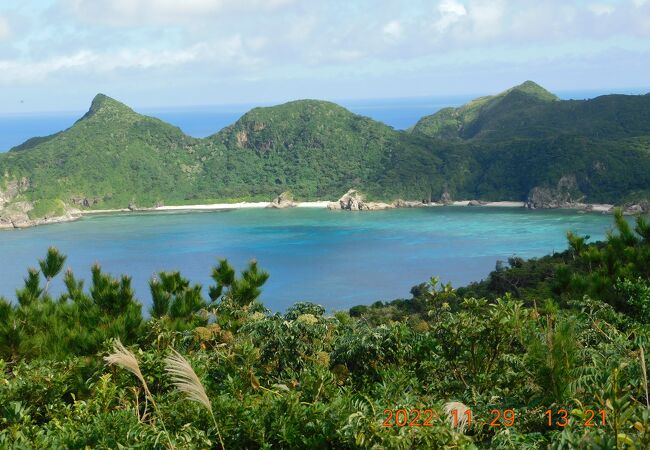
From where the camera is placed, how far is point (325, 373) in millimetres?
4684

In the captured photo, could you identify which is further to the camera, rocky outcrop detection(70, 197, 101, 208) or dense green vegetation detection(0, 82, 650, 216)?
rocky outcrop detection(70, 197, 101, 208)

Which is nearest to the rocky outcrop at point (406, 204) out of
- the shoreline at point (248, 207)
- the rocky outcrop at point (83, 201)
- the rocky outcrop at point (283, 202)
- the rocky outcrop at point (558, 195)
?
the shoreline at point (248, 207)

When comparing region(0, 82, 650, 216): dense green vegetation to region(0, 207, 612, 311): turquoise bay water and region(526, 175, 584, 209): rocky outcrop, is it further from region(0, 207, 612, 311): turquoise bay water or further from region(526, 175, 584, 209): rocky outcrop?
region(0, 207, 612, 311): turquoise bay water

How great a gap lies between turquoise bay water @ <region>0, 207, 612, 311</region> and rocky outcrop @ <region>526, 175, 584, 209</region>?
2847 mm

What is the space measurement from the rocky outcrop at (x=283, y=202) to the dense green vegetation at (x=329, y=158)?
3109 millimetres

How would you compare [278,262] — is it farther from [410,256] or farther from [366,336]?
[366,336]

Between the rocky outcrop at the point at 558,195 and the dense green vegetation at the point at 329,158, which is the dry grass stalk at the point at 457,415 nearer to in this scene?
the dense green vegetation at the point at 329,158

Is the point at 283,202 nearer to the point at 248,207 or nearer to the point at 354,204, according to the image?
the point at 248,207

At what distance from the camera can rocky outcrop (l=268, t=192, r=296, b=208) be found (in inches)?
3686

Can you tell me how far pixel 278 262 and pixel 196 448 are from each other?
177ft

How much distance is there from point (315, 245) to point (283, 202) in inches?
1158

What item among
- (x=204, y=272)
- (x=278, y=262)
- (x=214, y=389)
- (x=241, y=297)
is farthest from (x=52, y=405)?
(x=278, y=262)

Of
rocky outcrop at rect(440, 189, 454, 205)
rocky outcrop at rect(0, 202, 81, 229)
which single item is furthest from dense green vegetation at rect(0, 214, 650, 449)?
rocky outcrop at rect(440, 189, 454, 205)

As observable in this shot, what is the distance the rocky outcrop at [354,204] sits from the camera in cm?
9025
